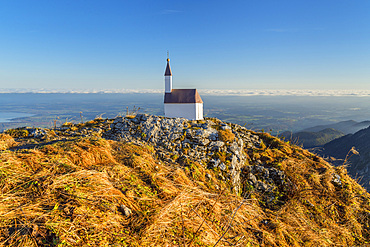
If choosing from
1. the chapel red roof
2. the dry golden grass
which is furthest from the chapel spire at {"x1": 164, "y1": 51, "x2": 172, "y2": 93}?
the dry golden grass

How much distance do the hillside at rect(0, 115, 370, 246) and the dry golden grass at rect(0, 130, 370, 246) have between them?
0.05 feet

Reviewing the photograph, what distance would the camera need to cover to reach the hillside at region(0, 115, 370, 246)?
2.52 m

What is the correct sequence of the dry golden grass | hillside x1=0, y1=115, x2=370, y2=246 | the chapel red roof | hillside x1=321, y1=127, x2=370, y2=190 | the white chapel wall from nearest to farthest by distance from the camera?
1. the dry golden grass
2. hillside x1=0, y1=115, x2=370, y2=246
3. the white chapel wall
4. the chapel red roof
5. hillside x1=321, y1=127, x2=370, y2=190

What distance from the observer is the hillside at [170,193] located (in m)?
2.52

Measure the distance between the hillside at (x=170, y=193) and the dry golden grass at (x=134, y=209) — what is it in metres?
0.02

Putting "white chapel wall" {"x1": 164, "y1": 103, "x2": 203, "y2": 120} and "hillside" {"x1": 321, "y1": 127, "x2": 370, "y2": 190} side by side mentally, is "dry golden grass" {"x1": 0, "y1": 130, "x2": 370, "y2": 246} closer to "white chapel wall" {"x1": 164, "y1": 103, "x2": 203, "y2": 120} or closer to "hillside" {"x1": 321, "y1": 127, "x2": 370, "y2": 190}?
"white chapel wall" {"x1": 164, "y1": 103, "x2": 203, "y2": 120}

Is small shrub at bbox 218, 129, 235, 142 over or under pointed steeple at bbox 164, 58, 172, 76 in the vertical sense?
under

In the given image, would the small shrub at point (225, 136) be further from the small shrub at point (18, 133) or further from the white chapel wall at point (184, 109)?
the white chapel wall at point (184, 109)

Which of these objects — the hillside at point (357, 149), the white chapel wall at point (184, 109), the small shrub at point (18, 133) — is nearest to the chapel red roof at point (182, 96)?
the white chapel wall at point (184, 109)

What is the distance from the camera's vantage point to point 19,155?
3568mm

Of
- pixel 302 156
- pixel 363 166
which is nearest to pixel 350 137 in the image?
pixel 363 166

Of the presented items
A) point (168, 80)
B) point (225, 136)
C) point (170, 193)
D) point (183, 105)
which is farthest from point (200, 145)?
point (168, 80)

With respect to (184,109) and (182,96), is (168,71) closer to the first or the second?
(182,96)

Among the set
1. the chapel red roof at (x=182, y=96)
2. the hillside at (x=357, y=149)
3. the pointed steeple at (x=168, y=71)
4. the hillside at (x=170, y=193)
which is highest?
the pointed steeple at (x=168, y=71)
